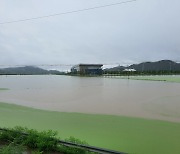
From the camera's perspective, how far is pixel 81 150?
3.22 meters

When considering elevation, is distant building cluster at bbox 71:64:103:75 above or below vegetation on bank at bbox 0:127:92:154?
above

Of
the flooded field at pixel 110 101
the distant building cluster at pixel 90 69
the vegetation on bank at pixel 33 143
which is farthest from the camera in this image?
the distant building cluster at pixel 90 69

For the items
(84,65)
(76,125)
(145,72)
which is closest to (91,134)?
(76,125)

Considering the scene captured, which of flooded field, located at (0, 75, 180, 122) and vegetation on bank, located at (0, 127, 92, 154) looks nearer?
vegetation on bank, located at (0, 127, 92, 154)

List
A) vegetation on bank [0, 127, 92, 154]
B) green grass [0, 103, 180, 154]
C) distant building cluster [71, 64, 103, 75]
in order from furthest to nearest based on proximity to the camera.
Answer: distant building cluster [71, 64, 103, 75] → green grass [0, 103, 180, 154] → vegetation on bank [0, 127, 92, 154]

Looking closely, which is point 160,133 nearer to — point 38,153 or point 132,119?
point 132,119

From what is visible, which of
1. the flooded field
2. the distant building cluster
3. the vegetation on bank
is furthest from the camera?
the distant building cluster

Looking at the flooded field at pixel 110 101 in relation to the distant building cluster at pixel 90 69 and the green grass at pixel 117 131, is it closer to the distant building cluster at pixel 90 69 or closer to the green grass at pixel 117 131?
the green grass at pixel 117 131

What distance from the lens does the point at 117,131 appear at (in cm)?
496

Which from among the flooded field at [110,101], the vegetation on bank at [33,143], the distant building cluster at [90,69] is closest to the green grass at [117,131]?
the vegetation on bank at [33,143]

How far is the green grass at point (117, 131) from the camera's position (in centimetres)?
398

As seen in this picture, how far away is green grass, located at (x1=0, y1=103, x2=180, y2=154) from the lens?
3980 mm

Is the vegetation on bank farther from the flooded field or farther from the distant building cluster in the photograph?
the distant building cluster

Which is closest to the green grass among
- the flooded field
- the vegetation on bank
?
the vegetation on bank
